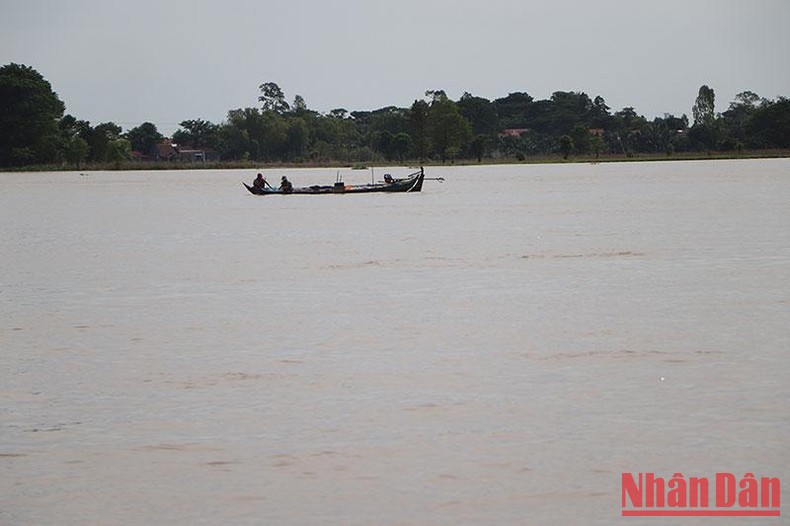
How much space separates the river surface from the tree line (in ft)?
263

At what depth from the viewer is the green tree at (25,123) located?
97.6 metres

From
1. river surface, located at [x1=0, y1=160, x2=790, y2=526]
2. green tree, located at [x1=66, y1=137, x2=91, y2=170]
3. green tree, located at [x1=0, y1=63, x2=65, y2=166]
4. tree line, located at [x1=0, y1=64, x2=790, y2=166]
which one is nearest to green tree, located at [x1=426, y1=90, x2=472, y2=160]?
tree line, located at [x1=0, y1=64, x2=790, y2=166]

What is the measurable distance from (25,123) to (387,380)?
92441 mm

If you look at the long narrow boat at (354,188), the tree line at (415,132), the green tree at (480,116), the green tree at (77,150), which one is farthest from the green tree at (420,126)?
the long narrow boat at (354,188)

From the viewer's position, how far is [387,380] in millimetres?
10453

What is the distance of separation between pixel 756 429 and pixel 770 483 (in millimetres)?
1265

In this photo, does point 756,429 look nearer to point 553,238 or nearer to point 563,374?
point 563,374

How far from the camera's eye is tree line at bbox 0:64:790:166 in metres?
99.9

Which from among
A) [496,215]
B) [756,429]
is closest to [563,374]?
[756,429]

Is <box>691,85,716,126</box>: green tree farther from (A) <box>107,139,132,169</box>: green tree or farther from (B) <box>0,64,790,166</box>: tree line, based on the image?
(A) <box>107,139,132,169</box>: green tree

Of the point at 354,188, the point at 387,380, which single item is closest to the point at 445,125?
the point at 354,188

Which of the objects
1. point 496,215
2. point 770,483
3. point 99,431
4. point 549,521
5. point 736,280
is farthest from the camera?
point 496,215

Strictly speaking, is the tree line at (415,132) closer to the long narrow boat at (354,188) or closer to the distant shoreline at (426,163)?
the distant shoreline at (426,163)

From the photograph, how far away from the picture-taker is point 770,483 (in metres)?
7.23
